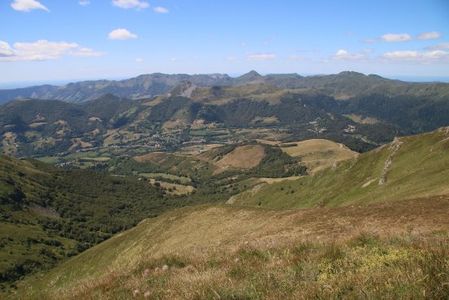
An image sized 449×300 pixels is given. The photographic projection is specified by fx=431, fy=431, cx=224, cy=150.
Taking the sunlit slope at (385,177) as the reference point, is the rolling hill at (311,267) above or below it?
above

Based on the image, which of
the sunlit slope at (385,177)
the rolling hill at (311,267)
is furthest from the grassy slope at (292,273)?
Answer: the sunlit slope at (385,177)

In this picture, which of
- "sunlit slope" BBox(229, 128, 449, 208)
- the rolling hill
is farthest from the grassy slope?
"sunlit slope" BBox(229, 128, 449, 208)

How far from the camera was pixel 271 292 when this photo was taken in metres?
9.29

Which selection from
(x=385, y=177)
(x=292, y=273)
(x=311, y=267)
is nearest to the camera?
(x=292, y=273)

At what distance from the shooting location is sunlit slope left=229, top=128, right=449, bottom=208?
197 ft

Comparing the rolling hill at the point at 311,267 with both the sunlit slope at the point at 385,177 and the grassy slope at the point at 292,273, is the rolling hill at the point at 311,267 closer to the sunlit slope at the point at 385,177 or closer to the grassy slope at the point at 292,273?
the grassy slope at the point at 292,273

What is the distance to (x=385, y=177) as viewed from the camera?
82.4m

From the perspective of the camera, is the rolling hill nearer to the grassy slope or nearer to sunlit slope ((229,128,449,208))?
the grassy slope

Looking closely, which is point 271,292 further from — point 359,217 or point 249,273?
point 359,217

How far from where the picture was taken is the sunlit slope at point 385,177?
60.2 m

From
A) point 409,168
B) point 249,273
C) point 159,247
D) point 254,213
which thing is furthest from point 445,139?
point 249,273

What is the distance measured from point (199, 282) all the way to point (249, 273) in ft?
5.18

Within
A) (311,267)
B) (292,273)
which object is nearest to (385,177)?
(311,267)

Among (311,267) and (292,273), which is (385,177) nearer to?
(311,267)
